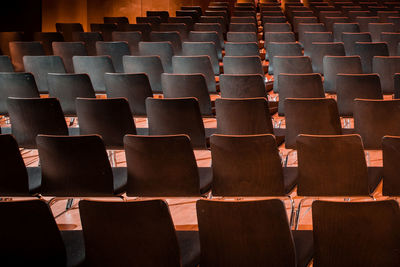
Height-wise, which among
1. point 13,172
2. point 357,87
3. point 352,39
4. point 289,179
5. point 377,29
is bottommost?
point 289,179

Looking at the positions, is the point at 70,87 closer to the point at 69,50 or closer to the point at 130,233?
the point at 69,50

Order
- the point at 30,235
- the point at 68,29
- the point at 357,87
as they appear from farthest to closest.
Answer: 1. the point at 68,29
2. the point at 357,87
3. the point at 30,235

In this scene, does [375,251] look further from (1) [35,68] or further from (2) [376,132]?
(1) [35,68]

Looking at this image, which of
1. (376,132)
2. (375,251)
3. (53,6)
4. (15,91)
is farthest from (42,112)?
(53,6)

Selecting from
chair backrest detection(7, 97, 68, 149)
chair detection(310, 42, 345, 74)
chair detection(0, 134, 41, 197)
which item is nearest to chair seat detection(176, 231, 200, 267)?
chair detection(0, 134, 41, 197)

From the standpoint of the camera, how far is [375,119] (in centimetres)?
408

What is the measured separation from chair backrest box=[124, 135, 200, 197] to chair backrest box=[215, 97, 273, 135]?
855 mm

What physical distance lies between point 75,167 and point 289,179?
1338 mm

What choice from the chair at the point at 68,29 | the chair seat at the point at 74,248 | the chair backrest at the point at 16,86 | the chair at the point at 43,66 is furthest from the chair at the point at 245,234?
the chair at the point at 68,29

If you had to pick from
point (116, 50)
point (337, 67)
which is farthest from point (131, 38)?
point (337, 67)

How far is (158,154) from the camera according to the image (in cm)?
Answer: 343

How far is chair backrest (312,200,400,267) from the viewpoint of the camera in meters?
2.33

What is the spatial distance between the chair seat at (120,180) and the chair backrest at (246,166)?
581 mm

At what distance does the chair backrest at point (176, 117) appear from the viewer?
4.16 meters
